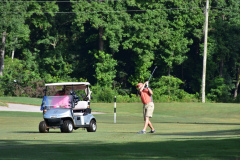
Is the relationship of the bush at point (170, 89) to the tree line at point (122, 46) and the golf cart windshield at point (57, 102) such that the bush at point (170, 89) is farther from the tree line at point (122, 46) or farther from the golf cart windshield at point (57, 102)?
the golf cart windshield at point (57, 102)

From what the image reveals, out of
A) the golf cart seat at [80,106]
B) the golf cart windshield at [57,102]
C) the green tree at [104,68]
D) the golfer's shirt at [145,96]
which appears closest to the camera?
the golfer's shirt at [145,96]

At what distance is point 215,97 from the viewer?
213 feet

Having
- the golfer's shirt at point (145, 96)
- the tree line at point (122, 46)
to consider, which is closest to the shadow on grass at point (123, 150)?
the golfer's shirt at point (145, 96)

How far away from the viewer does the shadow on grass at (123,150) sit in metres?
11.8

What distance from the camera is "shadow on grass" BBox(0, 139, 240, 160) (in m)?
11.8

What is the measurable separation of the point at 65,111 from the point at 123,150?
8.03 m

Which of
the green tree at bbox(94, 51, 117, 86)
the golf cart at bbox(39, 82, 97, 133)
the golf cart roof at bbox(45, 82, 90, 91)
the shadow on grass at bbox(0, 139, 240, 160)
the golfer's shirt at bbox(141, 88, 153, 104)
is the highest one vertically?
the green tree at bbox(94, 51, 117, 86)

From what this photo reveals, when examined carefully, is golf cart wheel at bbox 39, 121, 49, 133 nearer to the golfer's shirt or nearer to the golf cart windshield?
the golf cart windshield

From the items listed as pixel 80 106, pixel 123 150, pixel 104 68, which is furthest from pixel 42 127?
pixel 104 68

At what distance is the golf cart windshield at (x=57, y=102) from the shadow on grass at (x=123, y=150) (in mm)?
5846

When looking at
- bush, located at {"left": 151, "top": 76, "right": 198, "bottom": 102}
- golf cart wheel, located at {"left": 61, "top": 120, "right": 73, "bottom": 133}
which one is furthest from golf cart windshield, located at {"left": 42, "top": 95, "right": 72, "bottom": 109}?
bush, located at {"left": 151, "top": 76, "right": 198, "bottom": 102}

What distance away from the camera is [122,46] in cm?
6769

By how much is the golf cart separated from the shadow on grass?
17.0 ft

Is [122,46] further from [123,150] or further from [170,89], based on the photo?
[123,150]
